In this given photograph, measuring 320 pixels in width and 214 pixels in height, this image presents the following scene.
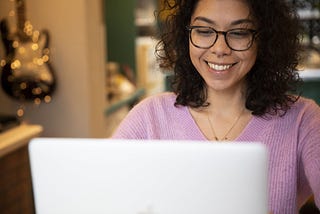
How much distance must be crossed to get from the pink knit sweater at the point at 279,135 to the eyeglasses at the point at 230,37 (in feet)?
0.66

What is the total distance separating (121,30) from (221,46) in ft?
11.4

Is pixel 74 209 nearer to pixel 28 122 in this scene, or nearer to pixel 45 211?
pixel 45 211

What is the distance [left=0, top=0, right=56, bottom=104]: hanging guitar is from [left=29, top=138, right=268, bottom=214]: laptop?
196 cm

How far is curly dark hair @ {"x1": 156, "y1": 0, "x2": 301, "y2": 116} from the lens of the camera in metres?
1.22

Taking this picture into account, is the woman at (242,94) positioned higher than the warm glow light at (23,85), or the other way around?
the woman at (242,94)

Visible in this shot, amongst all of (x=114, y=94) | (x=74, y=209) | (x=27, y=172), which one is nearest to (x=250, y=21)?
(x=74, y=209)

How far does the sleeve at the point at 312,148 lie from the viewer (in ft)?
3.67

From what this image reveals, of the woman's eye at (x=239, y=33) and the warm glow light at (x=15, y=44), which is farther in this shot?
the warm glow light at (x=15, y=44)

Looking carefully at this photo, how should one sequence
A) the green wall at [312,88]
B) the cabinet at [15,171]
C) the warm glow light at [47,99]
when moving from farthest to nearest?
1. the green wall at [312,88]
2. the warm glow light at [47,99]
3. the cabinet at [15,171]

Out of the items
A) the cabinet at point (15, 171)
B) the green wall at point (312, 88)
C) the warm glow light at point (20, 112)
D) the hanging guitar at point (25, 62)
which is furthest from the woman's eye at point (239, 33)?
the green wall at point (312, 88)

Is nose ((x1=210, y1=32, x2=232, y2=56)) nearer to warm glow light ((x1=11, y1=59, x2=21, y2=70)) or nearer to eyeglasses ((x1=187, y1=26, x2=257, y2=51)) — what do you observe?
eyeglasses ((x1=187, y1=26, x2=257, y2=51))

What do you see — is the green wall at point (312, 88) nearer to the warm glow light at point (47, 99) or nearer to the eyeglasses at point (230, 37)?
the warm glow light at point (47, 99)

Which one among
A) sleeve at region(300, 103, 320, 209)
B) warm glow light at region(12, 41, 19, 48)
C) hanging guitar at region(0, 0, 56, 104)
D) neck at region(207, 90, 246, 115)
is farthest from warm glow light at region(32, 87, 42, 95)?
sleeve at region(300, 103, 320, 209)

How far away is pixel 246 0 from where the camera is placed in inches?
46.7
